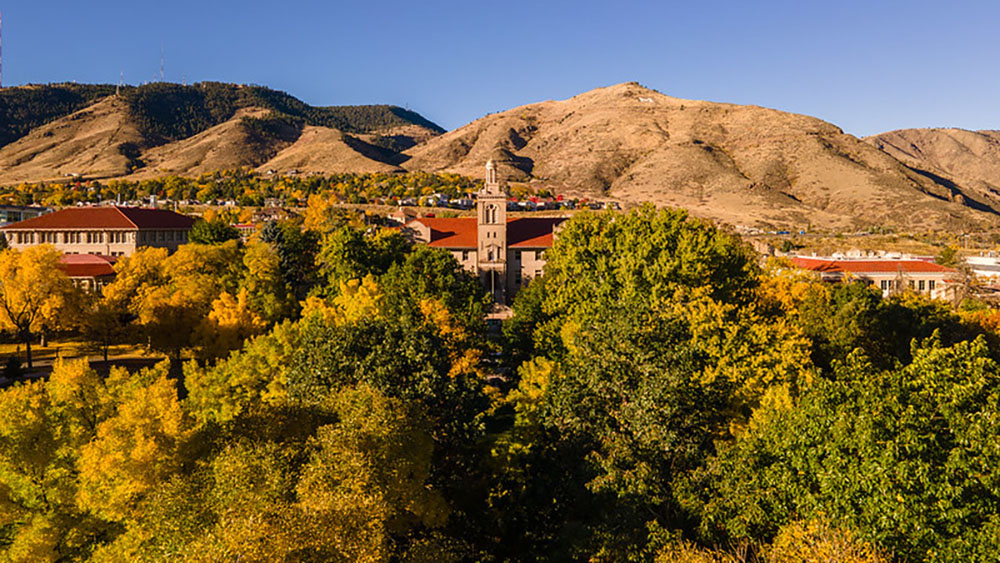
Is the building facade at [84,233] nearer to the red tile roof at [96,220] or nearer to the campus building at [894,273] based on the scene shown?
the red tile roof at [96,220]

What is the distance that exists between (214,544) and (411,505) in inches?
251

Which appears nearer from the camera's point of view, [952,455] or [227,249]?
[952,455]

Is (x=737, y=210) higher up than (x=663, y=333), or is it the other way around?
(x=737, y=210)

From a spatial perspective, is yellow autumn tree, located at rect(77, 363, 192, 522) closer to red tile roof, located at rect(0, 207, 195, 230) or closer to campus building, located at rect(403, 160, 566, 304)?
campus building, located at rect(403, 160, 566, 304)

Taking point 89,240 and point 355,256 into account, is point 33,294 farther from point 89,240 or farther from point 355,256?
point 89,240

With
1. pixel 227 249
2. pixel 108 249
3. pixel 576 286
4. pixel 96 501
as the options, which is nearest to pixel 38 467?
pixel 96 501

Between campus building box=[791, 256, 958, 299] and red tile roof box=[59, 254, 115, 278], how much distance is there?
78.5 meters

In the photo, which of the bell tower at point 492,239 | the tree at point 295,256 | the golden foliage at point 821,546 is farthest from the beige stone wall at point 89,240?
the golden foliage at point 821,546

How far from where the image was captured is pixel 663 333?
24.9 meters

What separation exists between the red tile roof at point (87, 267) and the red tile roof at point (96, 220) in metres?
12.9

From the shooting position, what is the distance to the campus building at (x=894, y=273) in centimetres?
7938

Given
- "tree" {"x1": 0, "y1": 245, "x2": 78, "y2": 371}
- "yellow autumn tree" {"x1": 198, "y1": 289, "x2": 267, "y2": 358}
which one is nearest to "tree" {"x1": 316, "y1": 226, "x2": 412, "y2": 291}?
"yellow autumn tree" {"x1": 198, "y1": 289, "x2": 267, "y2": 358}

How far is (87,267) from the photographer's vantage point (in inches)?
2511

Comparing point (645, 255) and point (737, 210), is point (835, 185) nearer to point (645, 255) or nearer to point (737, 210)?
point (737, 210)
